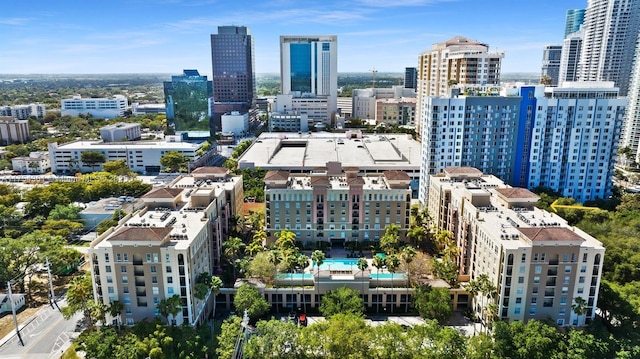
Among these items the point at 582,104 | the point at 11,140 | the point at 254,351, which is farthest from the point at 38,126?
the point at 582,104

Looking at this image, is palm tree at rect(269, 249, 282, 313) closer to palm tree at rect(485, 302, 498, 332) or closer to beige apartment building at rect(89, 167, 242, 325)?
beige apartment building at rect(89, 167, 242, 325)

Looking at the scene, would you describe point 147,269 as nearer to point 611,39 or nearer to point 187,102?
point 187,102

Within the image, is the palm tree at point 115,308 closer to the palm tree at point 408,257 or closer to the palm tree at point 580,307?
the palm tree at point 408,257

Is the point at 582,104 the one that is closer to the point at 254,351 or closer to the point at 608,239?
the point at 608,239

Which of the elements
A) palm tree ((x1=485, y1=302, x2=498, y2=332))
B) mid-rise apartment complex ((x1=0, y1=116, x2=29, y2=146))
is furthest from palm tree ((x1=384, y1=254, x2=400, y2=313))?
mid-rise apartment complex ((x1=0, y1=116, x2=29, y2=146))

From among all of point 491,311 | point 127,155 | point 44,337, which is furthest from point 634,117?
point 44,337

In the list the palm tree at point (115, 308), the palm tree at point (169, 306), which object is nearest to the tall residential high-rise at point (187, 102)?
the palm tree at point (115, 308)
